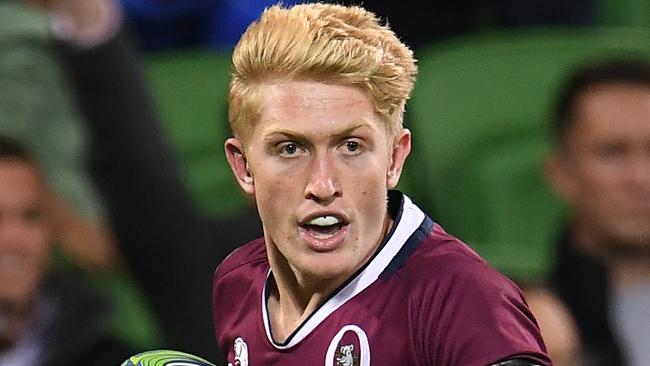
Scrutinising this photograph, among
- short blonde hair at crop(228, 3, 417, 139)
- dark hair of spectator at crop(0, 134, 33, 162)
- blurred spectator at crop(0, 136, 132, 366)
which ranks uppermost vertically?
short blonde hair at crop(228, 3, 417, 139)

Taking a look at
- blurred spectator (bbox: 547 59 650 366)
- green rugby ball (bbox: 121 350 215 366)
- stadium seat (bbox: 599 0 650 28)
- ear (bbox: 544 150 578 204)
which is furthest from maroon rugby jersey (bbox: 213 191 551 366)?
stadium seat (bbox: 599 0 650 28)

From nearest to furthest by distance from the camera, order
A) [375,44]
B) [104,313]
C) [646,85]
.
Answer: [375,44] < [104,313] < [646,85]

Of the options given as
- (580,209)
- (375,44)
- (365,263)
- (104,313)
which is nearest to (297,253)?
(365,263)

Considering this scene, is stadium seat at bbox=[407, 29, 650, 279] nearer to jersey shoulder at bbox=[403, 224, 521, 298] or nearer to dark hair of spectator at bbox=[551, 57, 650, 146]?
dark hair of spectator at bbox=[551, 57, 650, 146]

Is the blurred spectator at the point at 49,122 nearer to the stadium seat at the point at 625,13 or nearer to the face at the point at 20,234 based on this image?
the face at the point at 20,234

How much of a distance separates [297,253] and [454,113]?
2.37 meters

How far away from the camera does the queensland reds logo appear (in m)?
1.84

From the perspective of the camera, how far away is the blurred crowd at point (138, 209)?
12.3 ft

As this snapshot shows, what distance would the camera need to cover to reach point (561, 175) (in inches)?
159

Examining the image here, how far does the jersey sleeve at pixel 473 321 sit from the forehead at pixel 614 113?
2239mm

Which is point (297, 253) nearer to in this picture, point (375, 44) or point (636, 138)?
point (375, 44)

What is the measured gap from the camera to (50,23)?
12.7ft

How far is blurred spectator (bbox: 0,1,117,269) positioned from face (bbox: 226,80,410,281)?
210 centimetres

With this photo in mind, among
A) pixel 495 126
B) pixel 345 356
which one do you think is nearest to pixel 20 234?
pixel 495 126
